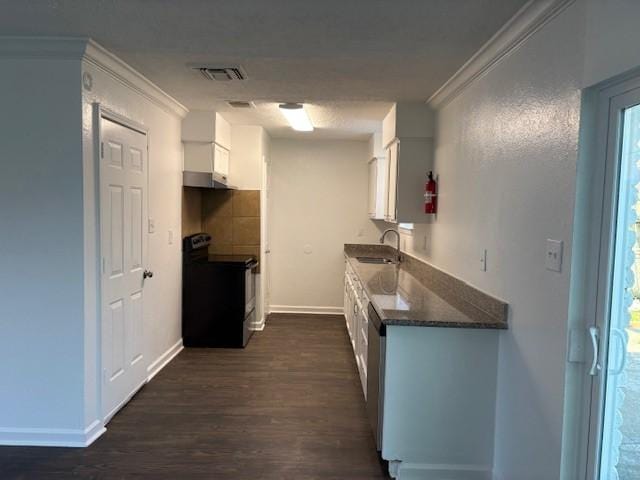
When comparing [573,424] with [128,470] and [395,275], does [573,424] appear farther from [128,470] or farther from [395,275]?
[395,275]

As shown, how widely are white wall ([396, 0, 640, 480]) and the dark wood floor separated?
0.91 m

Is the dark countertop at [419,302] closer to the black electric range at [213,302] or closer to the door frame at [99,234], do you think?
the black electric range at [213,302]

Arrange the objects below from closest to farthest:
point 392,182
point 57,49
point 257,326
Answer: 1. point 57,49
2. point 392,182
3. point 257,326

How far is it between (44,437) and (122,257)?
3.85 ft

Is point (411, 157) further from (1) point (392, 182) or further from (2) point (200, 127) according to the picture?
(2) point (200, 127)

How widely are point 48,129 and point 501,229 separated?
8.50 ft

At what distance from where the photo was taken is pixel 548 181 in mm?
1884

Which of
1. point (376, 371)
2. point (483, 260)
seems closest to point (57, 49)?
point (376, 371)

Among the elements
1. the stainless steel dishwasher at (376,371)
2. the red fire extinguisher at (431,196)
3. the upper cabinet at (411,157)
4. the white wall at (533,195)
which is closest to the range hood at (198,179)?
the upper cabinet at (411,157)

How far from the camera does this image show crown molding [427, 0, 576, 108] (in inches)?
73.9

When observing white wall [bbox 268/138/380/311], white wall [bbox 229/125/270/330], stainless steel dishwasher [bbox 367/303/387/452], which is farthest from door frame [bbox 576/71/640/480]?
white wall [bbox 268/138/380/311]

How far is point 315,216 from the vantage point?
626 centimetres

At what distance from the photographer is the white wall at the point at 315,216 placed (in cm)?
621

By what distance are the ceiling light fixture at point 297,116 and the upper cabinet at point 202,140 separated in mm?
702
